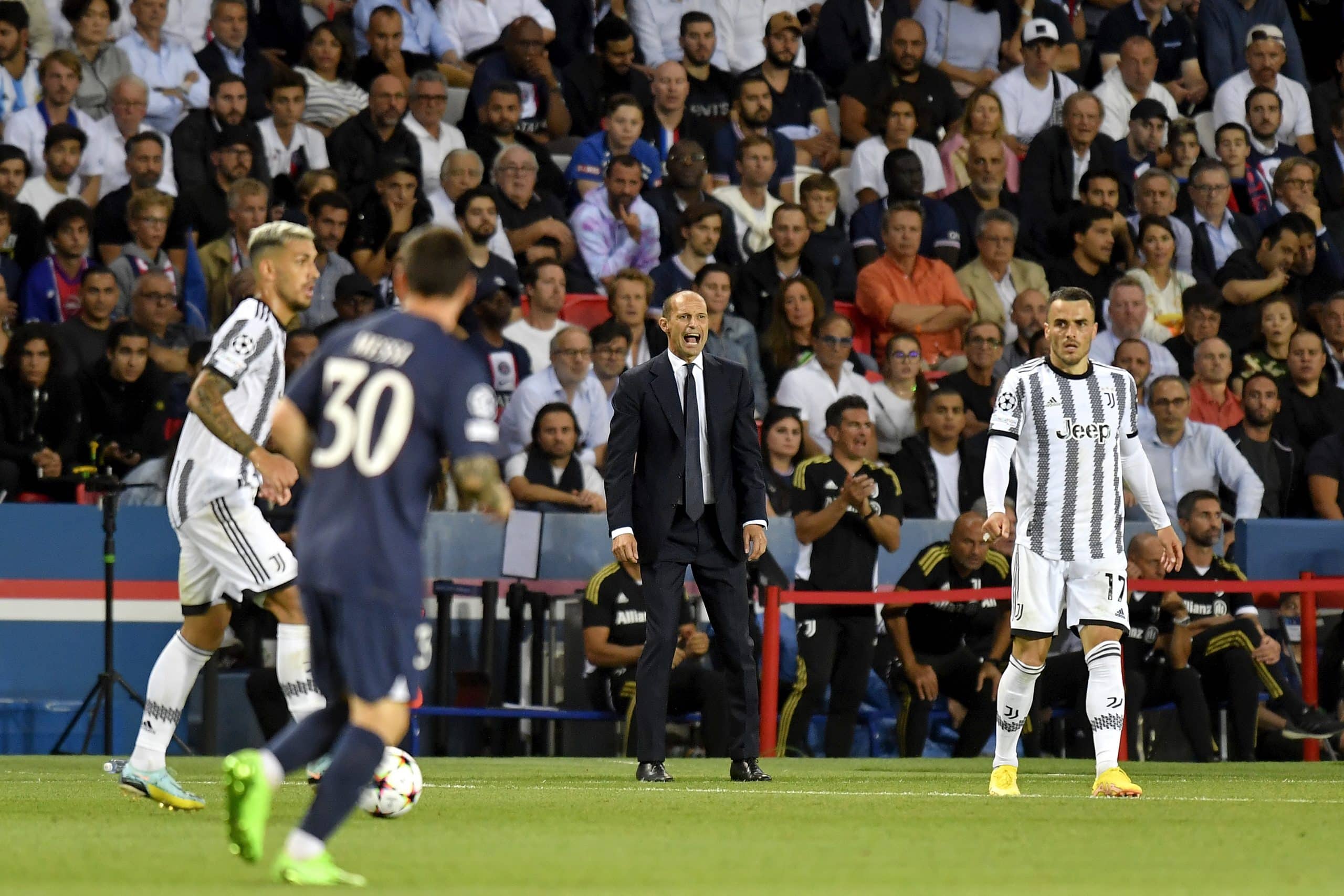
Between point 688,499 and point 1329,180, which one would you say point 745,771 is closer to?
point 688,499

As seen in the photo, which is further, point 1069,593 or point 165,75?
point 165,75

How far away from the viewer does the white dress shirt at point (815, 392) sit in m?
15.0

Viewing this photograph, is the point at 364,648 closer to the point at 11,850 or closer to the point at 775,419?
the point at 11,850

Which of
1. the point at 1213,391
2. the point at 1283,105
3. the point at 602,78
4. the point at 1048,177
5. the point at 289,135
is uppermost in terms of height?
the point at 1283,105

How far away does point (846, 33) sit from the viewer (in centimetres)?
1914

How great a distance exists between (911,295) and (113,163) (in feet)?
20.6

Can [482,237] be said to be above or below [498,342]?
above

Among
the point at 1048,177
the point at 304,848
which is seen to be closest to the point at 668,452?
the point at 304,848

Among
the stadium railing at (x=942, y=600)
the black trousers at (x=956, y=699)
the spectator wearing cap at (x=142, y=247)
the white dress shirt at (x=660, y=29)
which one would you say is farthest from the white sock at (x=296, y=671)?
the white dress shirt at (x=660, y=29)

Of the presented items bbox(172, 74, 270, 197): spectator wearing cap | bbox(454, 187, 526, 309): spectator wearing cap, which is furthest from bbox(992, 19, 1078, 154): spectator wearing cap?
bbox(172, 74, 270, 197): spectator wearing cap

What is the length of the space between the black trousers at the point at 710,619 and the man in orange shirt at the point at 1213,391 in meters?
6.91

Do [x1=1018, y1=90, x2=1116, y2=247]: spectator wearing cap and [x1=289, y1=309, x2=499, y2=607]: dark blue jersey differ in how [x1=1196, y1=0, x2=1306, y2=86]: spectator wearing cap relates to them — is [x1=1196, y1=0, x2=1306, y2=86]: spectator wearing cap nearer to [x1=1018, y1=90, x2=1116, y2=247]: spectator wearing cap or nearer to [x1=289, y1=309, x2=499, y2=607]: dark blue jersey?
[x1=1018, y1=90, x2=1116, y2=247]: spectator wearing cap

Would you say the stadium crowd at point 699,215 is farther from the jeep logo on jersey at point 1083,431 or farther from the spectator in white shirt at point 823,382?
the jeep logo on jersey at point 1083,431

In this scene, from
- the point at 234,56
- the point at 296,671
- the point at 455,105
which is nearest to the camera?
the point at 296,671
